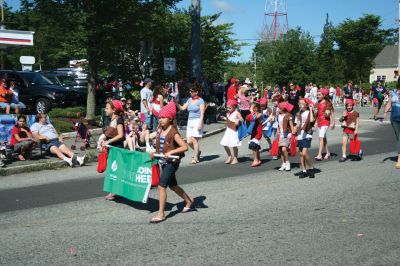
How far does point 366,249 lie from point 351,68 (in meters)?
62.3

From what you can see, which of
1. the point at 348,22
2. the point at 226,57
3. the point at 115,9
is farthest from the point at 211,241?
the point at 348,22

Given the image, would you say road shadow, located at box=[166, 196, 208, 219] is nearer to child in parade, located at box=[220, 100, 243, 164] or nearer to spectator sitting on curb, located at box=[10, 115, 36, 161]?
child in parade, located at box=[220, 100, 243, 164]

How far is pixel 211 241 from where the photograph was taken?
5910mm

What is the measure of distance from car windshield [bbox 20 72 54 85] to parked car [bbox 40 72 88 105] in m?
1.00

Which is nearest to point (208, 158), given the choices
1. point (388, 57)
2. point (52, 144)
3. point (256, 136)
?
point (256, 136)

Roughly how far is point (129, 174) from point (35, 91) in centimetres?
1433

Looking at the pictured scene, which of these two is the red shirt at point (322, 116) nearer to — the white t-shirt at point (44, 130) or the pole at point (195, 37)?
the white t-shirt at point (44, 130)

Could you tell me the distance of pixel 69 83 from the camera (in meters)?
23.3

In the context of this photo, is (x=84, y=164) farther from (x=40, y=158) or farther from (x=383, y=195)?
(x=383, y=195)

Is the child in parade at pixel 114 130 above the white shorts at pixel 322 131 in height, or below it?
above

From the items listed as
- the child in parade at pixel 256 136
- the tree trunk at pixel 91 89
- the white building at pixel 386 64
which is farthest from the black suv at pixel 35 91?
the white building at pixel 386 64

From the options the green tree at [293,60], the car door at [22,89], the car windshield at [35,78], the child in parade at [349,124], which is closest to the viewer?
the child in parade at [349,124]

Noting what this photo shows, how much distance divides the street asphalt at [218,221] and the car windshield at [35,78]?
10772 millimetres

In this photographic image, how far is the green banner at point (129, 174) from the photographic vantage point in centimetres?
709
